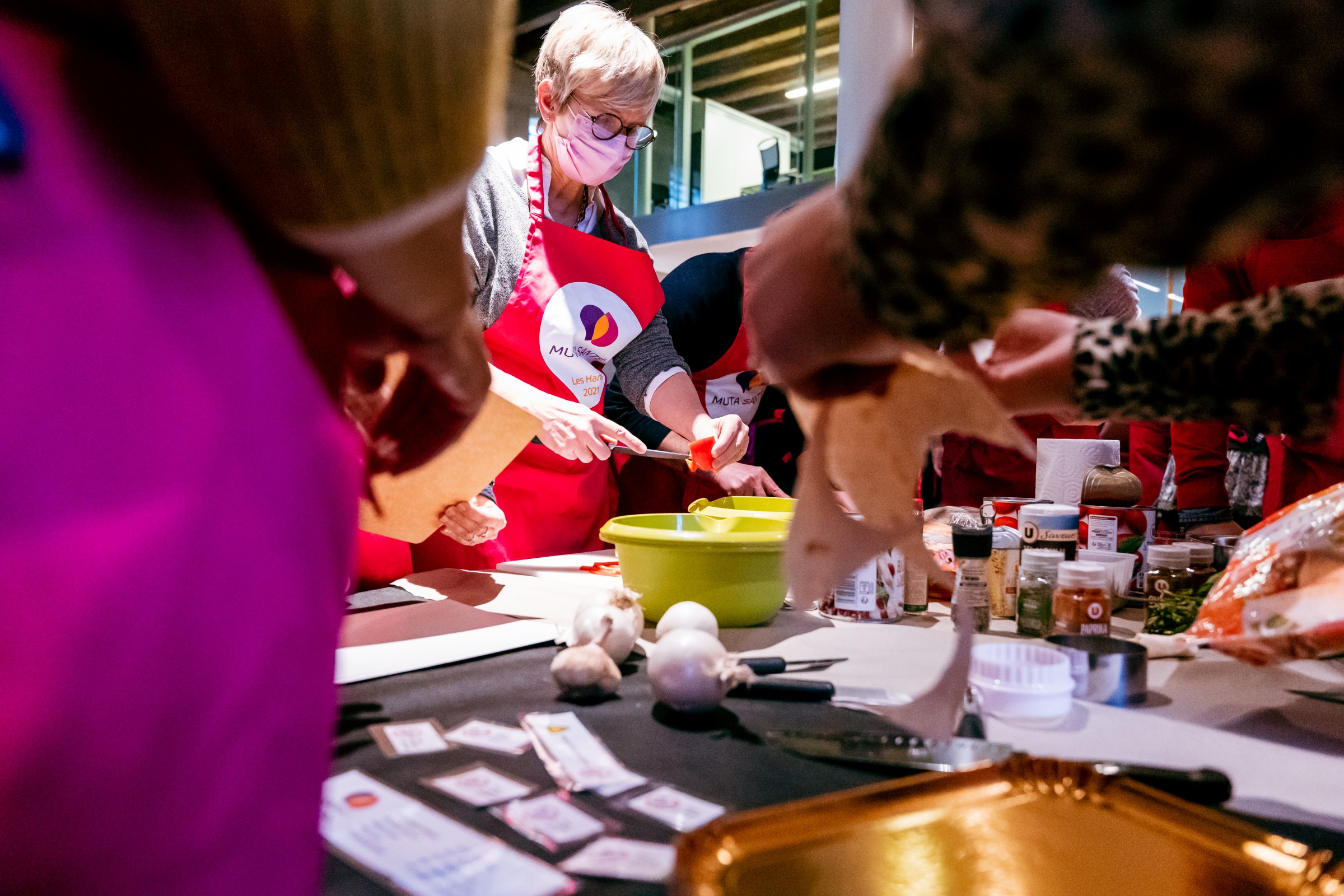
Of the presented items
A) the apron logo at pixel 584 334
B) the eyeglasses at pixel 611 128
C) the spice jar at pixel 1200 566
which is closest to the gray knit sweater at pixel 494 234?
the apron logo at pixel 584 334

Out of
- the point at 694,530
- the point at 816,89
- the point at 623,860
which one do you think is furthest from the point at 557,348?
the point at 816,89

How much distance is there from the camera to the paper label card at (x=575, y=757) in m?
0.64

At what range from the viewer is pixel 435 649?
1.01 meters

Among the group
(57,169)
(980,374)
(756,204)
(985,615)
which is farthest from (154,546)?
(756,204)

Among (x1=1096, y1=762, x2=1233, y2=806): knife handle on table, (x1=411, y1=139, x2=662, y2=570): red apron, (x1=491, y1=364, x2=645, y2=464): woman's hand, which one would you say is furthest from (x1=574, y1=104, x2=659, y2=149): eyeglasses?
(x1=1096, y1=762, x2=1233, y2=806): knife handle on table

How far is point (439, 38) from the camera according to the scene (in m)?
0.30

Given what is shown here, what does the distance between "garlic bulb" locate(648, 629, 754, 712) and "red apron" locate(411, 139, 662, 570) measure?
0.95m

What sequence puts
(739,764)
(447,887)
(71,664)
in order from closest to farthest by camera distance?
(71,664), (447,887), (739,764)

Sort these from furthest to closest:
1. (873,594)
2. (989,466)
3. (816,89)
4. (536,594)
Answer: (816,89), (989,466), (536,594), (873,594)

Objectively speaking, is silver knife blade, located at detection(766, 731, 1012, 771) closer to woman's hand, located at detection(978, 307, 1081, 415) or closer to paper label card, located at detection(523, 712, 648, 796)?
paper label card, located at detection(523, 712, 648, 796)

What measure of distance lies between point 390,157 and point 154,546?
173 millimetres

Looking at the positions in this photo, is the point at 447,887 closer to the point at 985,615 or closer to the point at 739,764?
the point at 739,764

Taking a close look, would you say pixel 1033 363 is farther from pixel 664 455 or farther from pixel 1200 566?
pixel 664 455

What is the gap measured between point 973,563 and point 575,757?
742mm
